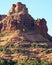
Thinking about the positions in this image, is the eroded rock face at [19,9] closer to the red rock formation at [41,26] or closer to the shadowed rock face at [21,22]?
the shadowed rock face at [21,22]

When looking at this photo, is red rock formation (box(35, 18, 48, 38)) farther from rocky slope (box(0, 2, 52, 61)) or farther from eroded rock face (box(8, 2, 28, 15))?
eroded rock face (box(8, 2, 28, 15))

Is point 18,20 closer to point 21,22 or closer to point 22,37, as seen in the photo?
point 21,22

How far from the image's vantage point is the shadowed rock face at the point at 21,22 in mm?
178875

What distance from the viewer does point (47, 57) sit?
158 m

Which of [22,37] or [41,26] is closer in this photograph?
[22,37]

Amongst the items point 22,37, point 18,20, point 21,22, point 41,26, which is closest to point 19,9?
point 18,20

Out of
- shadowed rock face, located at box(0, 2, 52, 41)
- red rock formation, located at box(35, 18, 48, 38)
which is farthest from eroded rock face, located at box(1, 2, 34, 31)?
red rock formation, located at box(35, 18, 48, 38)

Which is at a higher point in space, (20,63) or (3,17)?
(3,17)

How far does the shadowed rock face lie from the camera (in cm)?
17888

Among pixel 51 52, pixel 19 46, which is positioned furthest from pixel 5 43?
pixel 51 52

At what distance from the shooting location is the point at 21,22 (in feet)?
589

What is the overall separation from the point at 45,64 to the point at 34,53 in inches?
540

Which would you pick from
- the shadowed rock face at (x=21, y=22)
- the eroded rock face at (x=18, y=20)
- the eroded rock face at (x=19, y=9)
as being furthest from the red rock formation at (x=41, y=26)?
the eroded rock face at (x=19, y=9)

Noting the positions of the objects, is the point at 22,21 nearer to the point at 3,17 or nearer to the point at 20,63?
the point at 3,17
